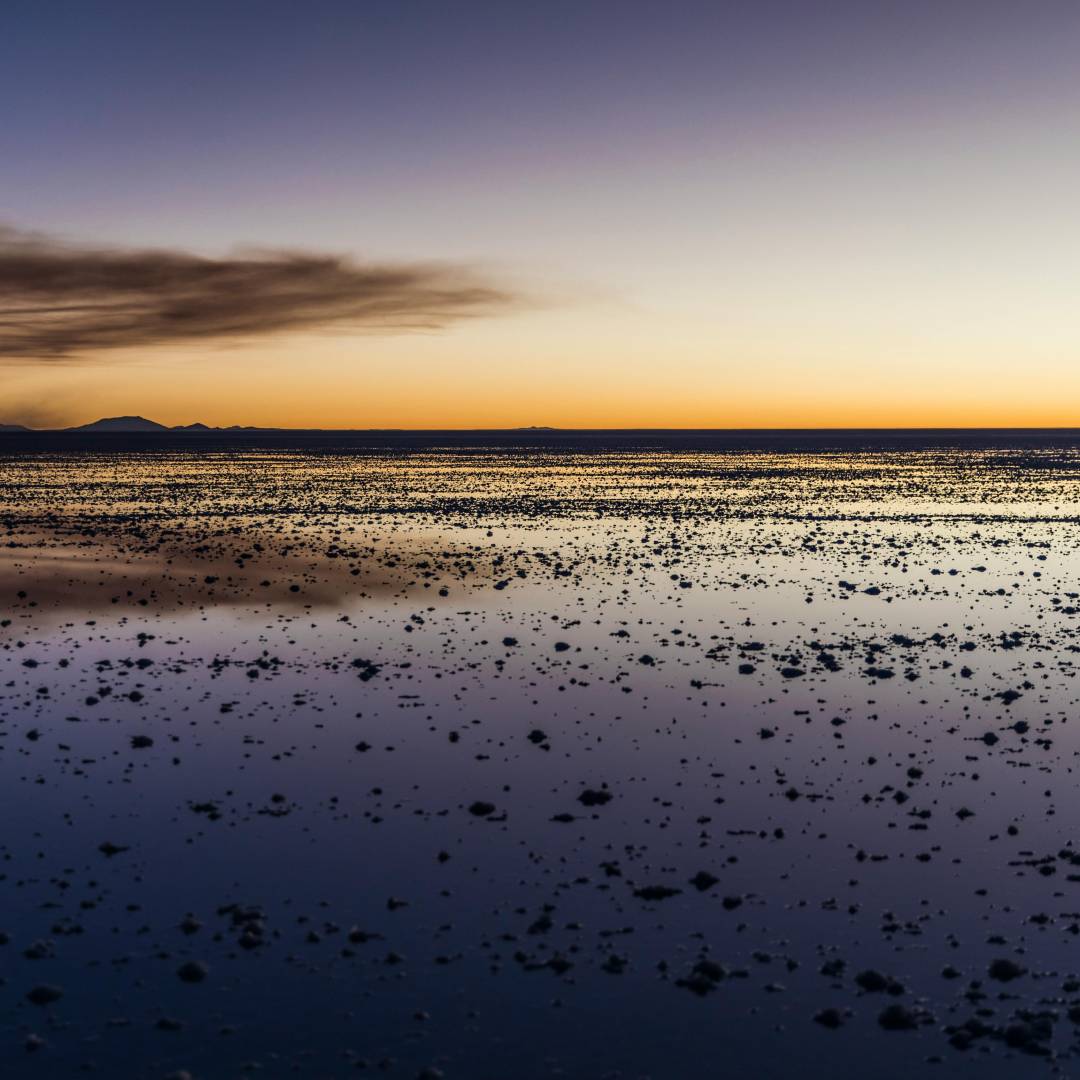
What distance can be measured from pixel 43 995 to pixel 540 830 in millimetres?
5514

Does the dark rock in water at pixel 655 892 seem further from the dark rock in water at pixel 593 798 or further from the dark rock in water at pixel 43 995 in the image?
the dark rock in water at pixel 43 995

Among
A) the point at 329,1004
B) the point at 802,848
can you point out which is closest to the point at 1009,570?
the point at 802,848

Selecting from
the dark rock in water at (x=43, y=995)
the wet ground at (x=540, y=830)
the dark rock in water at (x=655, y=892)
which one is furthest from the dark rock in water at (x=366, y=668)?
the dark rock in water at (x=43, y=995)

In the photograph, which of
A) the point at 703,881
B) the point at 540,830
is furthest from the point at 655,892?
the point at 540,830

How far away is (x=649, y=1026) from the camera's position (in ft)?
29.1

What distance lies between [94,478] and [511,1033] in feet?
298

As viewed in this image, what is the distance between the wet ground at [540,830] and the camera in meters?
8.85

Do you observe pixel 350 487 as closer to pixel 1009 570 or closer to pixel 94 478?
pixel 94 478

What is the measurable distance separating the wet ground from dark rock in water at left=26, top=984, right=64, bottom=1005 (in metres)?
0.03

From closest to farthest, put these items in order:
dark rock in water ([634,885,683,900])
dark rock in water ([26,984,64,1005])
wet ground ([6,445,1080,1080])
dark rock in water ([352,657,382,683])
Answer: wet ground ([6,445,1080,1080]) < dark rock in water ([26,984,64,1005]) < dark rock in water ([634,885,683,900]) < dark rock in water ([352,657,382,683])

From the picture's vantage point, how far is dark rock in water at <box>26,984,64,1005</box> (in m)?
9.15

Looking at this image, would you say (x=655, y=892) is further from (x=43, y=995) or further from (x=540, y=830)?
(x=43, y=995)

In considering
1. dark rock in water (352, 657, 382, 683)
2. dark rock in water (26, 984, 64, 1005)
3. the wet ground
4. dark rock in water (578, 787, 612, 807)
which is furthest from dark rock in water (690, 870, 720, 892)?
dark rock in water (352, 657, 382, 683)

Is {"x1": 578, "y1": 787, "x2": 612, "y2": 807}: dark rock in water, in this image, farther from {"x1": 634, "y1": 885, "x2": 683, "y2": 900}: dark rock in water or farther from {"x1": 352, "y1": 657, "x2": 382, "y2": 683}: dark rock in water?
{"x1": 352, "y1": 657, "x2": 382, "y2": 683}: dark rock in water
